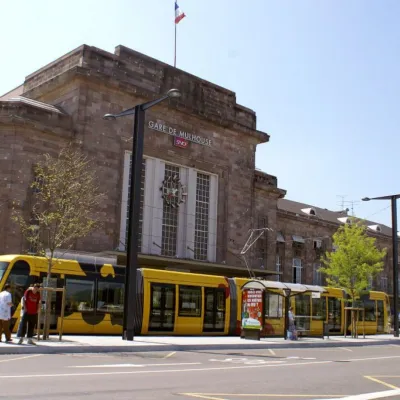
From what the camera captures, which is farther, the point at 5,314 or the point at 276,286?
the point at 276,286

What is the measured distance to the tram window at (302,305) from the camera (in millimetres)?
30484

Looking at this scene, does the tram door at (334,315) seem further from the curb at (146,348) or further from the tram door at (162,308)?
the tram door at (162,308)

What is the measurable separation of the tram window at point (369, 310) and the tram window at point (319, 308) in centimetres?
638

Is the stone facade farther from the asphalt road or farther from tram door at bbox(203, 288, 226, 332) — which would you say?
the asphalt road

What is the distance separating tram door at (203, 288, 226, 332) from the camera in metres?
26.8

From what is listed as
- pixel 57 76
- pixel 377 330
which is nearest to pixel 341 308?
pixel 377 330

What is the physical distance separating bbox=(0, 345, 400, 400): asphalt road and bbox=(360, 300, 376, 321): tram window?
22332 millimetres

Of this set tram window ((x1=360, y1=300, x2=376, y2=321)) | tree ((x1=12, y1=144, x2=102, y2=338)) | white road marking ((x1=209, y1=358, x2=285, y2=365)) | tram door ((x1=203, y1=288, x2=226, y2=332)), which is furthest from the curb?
tram window ((x1=360, y1=300, x2=376, y2=321))

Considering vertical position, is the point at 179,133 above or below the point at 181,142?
above

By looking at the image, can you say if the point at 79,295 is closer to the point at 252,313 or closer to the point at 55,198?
the point at 55,198

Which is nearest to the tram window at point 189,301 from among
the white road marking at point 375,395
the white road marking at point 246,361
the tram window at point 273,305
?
the tram window at point 273,305

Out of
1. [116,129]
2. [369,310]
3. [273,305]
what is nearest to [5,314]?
[273,305]

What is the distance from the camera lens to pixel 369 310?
3850cm

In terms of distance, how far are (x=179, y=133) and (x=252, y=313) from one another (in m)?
16.3
